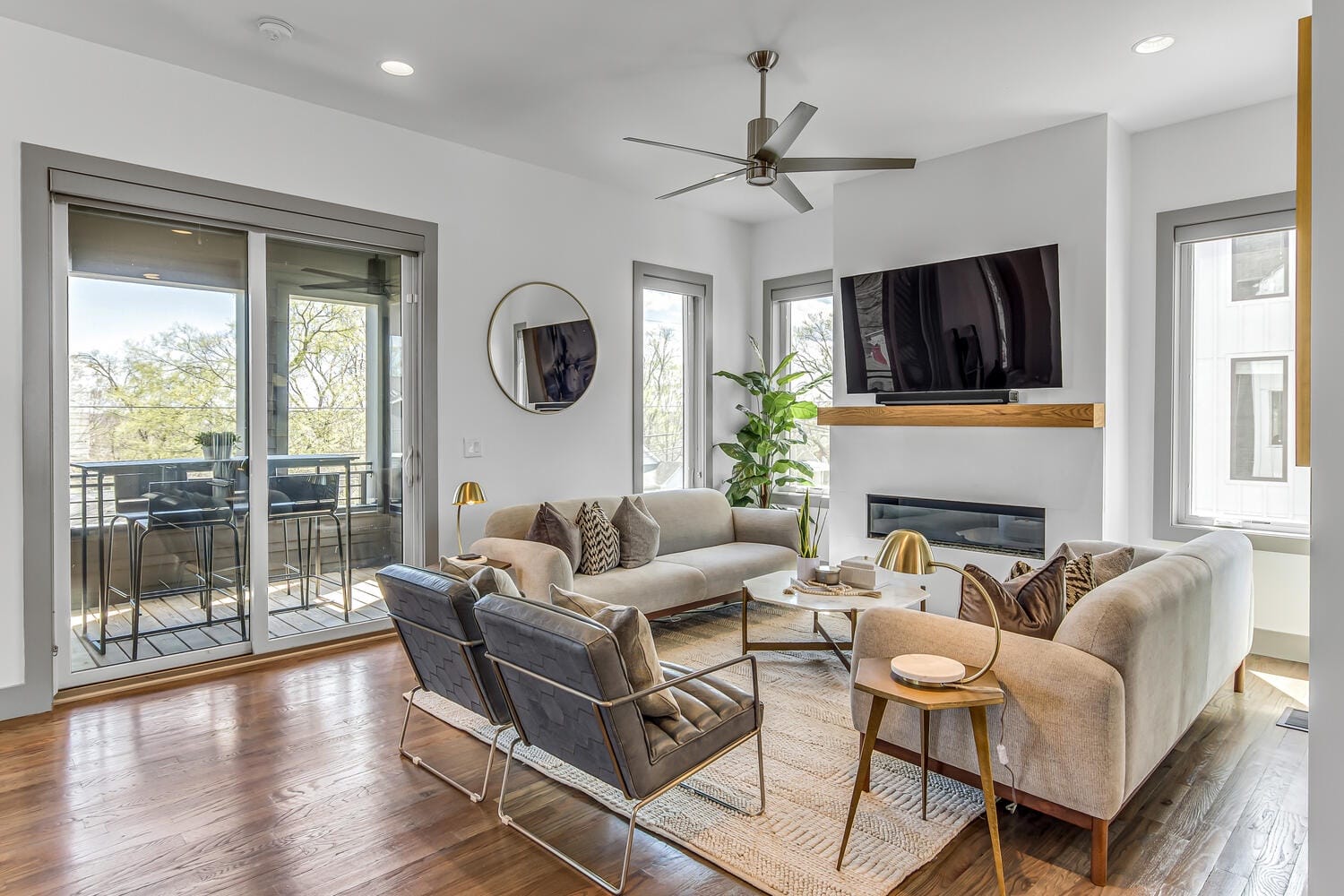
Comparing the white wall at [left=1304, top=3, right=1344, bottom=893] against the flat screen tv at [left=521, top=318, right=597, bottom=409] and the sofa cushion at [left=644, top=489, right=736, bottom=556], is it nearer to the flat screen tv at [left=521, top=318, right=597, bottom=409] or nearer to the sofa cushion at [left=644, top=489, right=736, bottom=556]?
the sofa cushion at [left=644, top=489, right=736, bottom=556]

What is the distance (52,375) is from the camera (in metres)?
3.43

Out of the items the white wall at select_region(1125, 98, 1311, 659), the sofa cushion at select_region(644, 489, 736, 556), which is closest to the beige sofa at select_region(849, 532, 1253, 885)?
the white wall at select_region(1125, 98, 1311, 659)

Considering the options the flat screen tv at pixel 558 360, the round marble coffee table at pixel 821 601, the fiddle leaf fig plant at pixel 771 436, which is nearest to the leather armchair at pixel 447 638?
the round marble coffee table at pixel 821 601

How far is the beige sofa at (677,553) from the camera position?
4.04 meters


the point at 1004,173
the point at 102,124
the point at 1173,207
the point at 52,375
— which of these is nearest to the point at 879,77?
the point at 1004,173

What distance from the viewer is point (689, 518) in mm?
5352

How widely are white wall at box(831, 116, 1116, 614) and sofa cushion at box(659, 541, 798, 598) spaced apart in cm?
64

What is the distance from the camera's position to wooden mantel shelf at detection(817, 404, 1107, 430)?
4344mm

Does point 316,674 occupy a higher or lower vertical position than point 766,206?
lower

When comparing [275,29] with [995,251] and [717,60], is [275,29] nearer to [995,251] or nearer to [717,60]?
[717,60]

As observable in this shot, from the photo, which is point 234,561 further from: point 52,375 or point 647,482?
point 647,482

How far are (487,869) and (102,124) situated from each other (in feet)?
12.1

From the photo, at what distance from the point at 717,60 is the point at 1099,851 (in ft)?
11.6

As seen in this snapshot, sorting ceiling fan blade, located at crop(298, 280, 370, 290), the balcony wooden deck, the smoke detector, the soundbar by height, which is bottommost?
the balcony wooden deck
